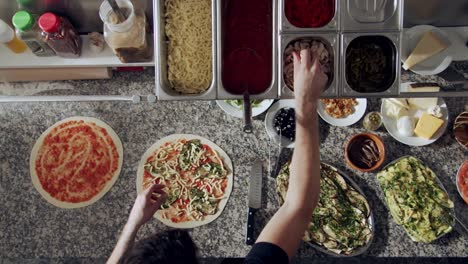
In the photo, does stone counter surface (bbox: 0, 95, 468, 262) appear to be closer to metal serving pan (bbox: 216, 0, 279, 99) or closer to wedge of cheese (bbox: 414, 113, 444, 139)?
wedge of cheese (bbox: 414, 113, 444, 139)

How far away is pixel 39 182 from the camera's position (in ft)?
5.58

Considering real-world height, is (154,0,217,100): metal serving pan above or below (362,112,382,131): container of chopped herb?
above

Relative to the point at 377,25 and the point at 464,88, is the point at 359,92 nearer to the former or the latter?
the point at 377,25

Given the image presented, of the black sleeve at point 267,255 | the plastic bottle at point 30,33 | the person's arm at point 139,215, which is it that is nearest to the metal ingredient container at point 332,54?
the black sleeve at point 267,255

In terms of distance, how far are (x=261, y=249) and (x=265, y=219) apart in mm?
432

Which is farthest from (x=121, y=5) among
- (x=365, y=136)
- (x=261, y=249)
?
(x=365, y=136)

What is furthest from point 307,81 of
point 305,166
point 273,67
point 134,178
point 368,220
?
point 134,178

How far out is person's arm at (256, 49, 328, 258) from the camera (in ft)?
4.09

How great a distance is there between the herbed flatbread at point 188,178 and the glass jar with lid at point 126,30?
37cm

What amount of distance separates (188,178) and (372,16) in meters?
0.86

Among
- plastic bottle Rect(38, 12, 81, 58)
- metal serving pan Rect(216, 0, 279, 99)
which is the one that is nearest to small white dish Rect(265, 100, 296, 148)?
metal serving pan Rect(216, 0, 279, 99)

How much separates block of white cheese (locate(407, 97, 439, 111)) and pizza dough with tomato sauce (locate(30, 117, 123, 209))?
1099mm

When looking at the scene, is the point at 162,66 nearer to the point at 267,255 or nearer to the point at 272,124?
the point at 272,124

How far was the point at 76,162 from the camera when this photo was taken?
1.71 metres
